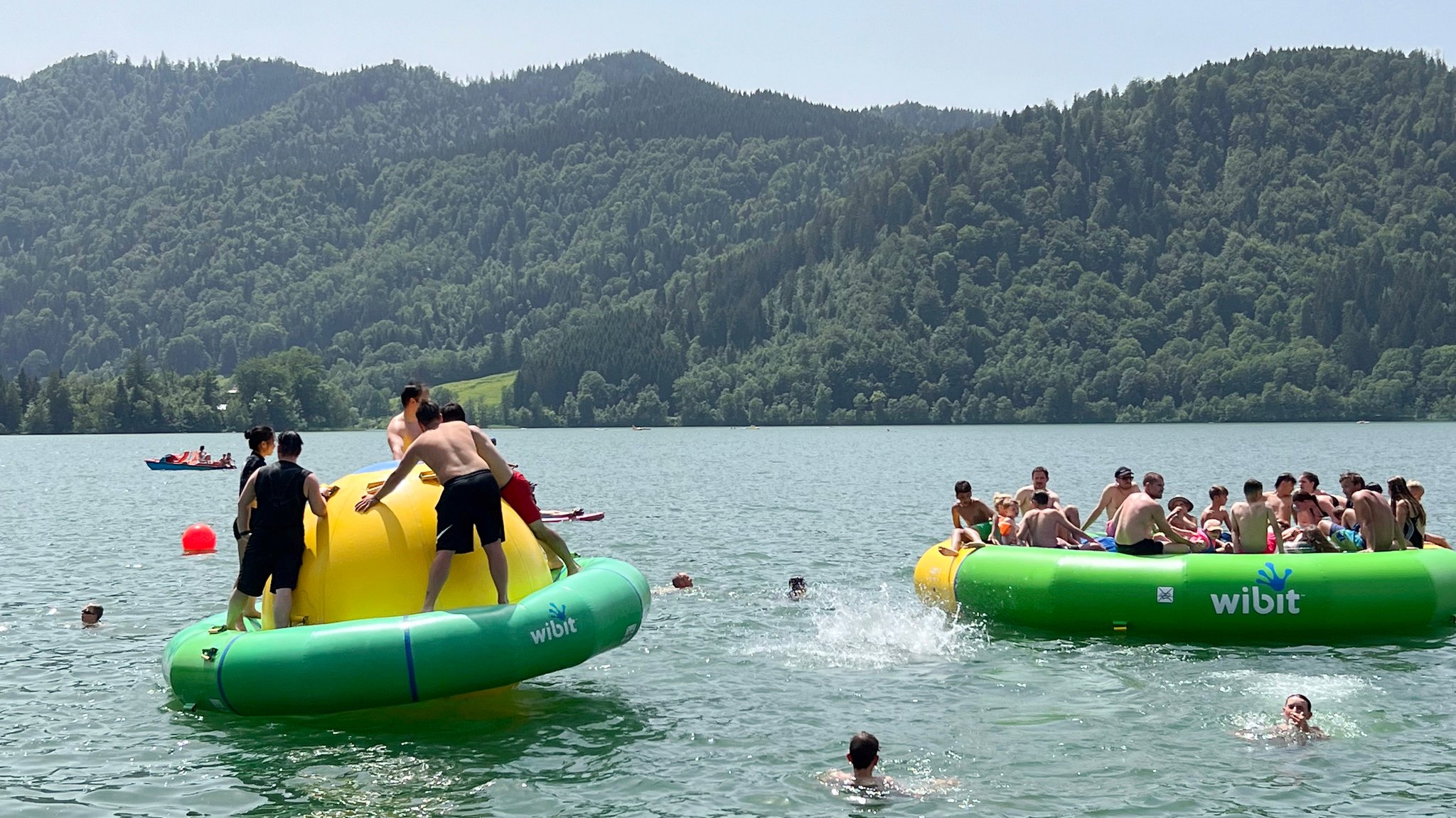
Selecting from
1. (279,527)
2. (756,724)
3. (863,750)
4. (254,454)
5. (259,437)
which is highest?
(259,437)

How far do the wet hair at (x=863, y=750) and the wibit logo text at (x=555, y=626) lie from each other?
2.77m

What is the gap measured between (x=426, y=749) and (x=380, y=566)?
5.17 ft

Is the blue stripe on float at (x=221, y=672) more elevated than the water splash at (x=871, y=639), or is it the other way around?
the blue stripe on float at (x=221, y=672)

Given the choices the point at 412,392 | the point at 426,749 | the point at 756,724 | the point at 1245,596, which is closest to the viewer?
the point at 426,749

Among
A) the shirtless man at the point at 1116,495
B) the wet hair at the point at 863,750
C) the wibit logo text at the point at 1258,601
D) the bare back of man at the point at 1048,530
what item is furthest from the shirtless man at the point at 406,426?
the wibit logo text at the point at 1258,601

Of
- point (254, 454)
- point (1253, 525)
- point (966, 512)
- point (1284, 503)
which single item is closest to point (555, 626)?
point (254, 454)

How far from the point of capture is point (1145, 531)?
17109 millimetres

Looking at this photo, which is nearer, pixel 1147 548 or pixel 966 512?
pixel 1147 548

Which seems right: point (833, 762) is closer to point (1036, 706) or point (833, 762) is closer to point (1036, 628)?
point (1036, 706)

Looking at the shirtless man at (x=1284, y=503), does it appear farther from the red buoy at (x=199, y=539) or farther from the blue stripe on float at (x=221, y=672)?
the red buoy at (x=199, y=539)

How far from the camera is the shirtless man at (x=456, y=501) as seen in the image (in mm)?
12164

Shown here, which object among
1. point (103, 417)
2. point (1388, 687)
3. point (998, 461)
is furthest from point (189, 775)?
point (103, 417)

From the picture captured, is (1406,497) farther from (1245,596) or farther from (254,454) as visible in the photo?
(254,454)

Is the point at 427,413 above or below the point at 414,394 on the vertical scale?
below
